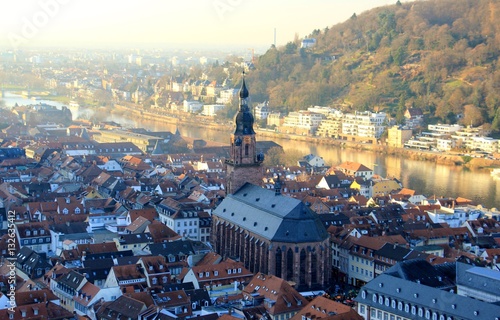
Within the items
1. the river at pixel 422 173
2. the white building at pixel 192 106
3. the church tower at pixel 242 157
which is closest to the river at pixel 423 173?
the river at pixel 422 173

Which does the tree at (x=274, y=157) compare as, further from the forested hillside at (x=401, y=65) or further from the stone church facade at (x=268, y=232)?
the stone church facade at (x=268, y=232)

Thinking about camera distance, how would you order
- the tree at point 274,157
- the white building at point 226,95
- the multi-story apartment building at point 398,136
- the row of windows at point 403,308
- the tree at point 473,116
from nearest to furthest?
the row of windows at point 403,308
the tree at point 274,157
the multi-story apartment building at point 398,136
the tree at point 473,116
the white building at point 226,95

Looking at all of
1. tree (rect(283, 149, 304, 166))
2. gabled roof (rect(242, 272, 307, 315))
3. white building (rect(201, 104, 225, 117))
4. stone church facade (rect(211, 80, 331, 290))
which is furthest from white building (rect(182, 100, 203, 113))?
gabled roof (rect(242, 272, 307, 315))

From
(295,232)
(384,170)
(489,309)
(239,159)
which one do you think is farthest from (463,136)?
(489,309)

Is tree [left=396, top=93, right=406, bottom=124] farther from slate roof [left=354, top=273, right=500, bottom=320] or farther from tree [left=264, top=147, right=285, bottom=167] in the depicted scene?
slate roof [left=354, top=273, right=500, bottom=320]

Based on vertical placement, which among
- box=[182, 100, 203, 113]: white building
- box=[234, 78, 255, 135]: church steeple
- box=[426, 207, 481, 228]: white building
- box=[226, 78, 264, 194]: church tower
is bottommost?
box=[182, 100, 203, 113]: white building

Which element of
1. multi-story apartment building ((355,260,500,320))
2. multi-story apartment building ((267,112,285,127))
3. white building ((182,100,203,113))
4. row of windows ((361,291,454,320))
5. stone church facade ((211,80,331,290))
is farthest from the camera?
white building ((182,100,203,113))
